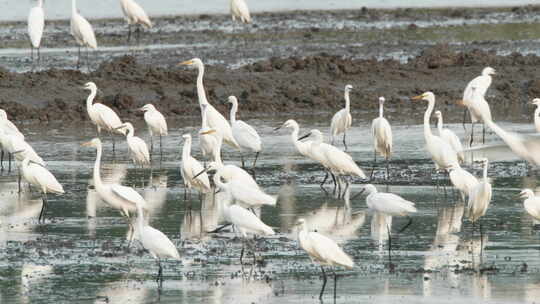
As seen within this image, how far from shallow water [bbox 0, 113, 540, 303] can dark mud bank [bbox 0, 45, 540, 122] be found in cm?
515

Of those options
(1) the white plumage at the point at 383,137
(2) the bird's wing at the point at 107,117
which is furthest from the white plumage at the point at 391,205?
(2) the bird's wing at the point at 107,117

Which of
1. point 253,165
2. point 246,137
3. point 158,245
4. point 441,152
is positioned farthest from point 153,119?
point 158,245

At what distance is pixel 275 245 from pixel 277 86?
12.6 meters

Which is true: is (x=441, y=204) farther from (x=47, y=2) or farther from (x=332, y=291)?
(x=47, y=2)

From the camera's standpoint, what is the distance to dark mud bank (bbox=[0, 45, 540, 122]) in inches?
919

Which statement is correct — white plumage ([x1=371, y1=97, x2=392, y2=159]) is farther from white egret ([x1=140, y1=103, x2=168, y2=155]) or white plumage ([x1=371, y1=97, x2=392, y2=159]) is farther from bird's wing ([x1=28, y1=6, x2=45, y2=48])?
bird's wing ([x1=28, y1=6, x2=45, y2=48])

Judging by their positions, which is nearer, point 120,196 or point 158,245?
point 158,245

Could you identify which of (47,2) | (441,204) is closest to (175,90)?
(441,204)

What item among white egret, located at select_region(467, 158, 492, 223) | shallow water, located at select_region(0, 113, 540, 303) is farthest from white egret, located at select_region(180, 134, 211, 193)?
white egret, located at select_region(467, 158, 492, 223)

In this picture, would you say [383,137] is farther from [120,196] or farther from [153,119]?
[120,196]

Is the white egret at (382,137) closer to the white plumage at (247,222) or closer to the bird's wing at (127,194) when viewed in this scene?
the bird's wing at (127,194)

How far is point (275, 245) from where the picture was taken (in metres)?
12.6

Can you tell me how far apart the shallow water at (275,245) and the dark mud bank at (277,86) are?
5.15m

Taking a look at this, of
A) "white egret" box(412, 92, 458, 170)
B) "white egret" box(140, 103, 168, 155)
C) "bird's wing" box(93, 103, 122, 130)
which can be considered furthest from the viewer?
"bird's wing" box(93, 103, 122, 130)
